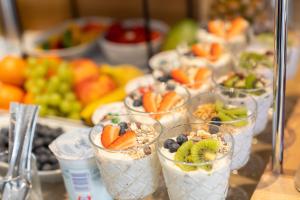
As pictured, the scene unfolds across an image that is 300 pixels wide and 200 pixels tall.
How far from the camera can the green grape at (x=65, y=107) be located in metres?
1.51

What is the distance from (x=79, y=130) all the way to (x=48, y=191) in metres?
0.18

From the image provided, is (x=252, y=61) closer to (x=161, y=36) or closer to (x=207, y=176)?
(x=207, y=176)

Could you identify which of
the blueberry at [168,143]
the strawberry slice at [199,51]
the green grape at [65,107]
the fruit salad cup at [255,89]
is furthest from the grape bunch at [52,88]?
the blueberry at [168,143]

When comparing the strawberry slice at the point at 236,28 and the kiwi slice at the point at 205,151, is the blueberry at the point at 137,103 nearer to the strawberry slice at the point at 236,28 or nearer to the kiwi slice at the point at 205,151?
the kiwi slice at the point at 205,151

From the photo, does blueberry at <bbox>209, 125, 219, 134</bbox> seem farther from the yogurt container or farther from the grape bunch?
the grape bunch

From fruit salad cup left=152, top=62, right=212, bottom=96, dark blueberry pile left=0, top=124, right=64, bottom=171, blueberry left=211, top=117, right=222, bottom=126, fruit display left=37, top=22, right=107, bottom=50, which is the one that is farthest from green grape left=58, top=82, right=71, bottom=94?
blueberry left=211, top=117, right=222, bottom=126

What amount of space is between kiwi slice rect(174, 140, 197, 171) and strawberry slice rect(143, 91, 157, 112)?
22 cm

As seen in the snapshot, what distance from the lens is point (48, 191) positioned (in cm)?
122

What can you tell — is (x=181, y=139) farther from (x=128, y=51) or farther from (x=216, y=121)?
(x=128, y=51)

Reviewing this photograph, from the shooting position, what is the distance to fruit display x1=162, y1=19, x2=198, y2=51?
6.35 feet

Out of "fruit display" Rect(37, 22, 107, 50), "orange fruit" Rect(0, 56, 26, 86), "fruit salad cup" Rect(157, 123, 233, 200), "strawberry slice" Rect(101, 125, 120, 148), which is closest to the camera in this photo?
"fruit salad cup" Rect(157, 123, 233, 200)

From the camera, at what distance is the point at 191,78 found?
134cm

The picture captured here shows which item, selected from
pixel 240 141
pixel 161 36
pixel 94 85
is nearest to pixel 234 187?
pixel 240 141

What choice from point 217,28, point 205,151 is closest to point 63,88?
point 217,28
